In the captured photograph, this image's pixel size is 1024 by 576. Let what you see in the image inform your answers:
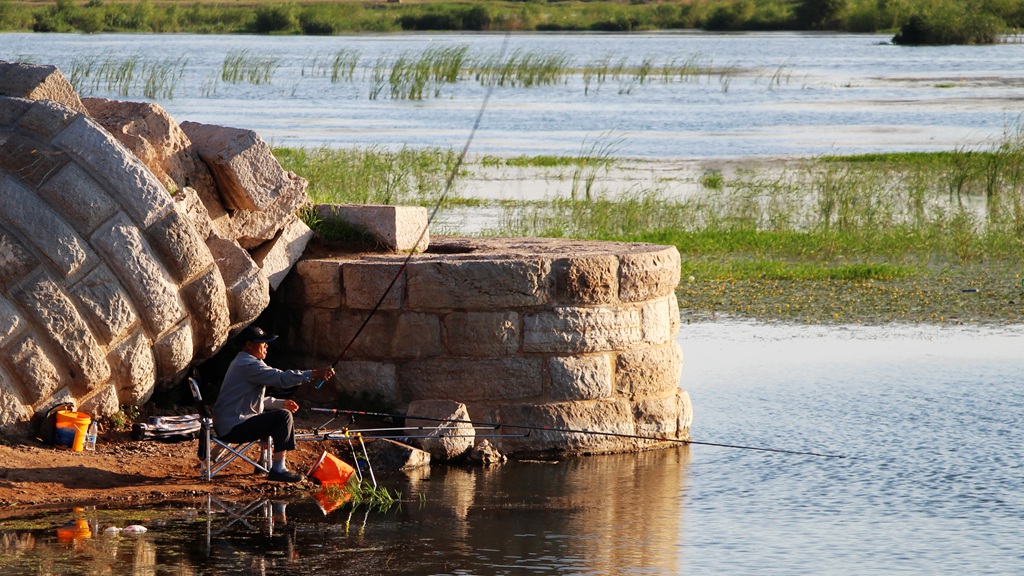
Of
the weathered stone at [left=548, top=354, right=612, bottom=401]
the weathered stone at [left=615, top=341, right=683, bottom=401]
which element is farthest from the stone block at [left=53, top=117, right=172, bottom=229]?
the weathered stone at [left=615, top=341, right=683, bottom=401]

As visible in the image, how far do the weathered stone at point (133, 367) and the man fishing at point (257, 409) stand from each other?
2.25 feet

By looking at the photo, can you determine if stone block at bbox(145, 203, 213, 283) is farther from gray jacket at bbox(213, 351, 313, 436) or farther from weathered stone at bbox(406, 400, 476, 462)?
weathered stone at bbox(406, 400, 476, 462)

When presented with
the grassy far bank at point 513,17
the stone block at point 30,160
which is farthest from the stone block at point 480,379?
the grassy far bank at point 513,17

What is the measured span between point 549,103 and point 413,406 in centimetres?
2949

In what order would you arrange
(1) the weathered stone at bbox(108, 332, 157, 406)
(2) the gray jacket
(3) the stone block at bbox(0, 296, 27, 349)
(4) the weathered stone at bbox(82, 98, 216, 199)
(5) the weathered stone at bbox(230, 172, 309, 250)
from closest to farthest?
(3) the stone block at bbox(0, 296, 27, 349)
(2) the gray jacket
(1) the weathered stone at bbox(108, 332, 157, 406)
(4) the weathered stone at bbox(82, 98, 216, 199)
(5) the weathered stone at bbox(230, 172, 309, 250)

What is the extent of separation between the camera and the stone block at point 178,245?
917 centimetres

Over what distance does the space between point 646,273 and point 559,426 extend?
130 cm

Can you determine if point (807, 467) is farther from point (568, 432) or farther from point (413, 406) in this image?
point (413, 406)

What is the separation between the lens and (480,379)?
32.8 feet

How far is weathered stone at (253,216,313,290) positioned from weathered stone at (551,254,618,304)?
76.7 inches

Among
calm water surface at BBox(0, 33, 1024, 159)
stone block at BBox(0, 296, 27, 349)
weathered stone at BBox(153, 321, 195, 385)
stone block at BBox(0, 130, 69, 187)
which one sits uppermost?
calm water surface at BBox(0, 33, 1024, 159)

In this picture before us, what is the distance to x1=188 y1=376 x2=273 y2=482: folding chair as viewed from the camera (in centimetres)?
868

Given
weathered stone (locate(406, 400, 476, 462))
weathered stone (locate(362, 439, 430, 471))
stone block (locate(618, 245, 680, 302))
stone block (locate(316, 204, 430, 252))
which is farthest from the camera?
stone block (locate(316, 204, 430, 252))

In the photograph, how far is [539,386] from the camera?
394 inches
